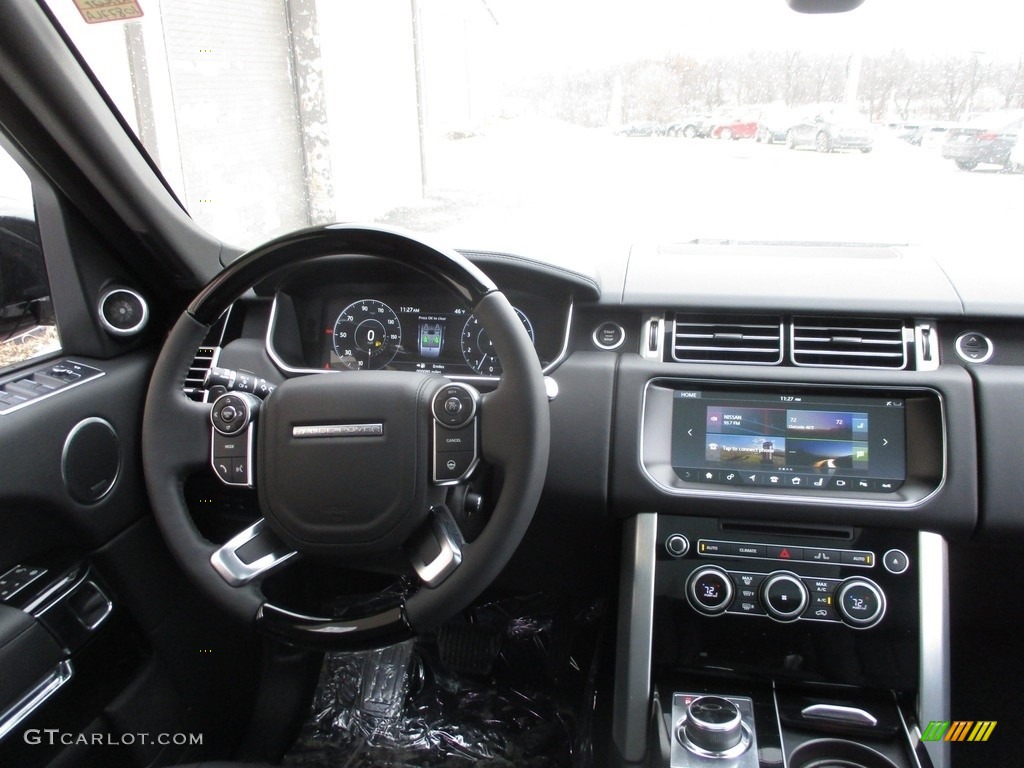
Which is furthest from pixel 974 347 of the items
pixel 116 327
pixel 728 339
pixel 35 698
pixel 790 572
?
pixel 35 698

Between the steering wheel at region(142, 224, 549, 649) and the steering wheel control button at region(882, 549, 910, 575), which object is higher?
the steering wheel at region(142, 224, 549, 649)

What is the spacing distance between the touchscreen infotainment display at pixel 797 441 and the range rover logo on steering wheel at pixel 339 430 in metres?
0.75

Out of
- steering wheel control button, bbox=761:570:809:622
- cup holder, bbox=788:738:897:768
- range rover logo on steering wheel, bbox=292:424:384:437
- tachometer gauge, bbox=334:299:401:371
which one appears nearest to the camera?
range rover logo on steering wheel, bbox=292:424:384:437

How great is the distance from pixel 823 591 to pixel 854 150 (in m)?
0.98

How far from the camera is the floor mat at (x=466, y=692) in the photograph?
2.13 m

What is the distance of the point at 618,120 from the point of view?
1805 millimetres

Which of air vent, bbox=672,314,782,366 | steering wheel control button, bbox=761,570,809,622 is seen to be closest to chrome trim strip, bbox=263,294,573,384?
air vent, bbox=672,314,782,366

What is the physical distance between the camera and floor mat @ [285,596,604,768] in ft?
6.98

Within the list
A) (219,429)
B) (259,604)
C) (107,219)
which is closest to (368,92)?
(107,219)

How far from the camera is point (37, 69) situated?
1.49 metres

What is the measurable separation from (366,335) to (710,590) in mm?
1021

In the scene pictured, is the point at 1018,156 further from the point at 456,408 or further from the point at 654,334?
the point at 456,408

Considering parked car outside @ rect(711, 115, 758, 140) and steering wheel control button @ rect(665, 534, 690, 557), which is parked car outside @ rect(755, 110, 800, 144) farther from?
steering wheel control button @ rect(665, 534, 690, 557)

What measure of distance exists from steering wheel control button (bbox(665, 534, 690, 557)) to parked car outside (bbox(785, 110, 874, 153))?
3.03ft
